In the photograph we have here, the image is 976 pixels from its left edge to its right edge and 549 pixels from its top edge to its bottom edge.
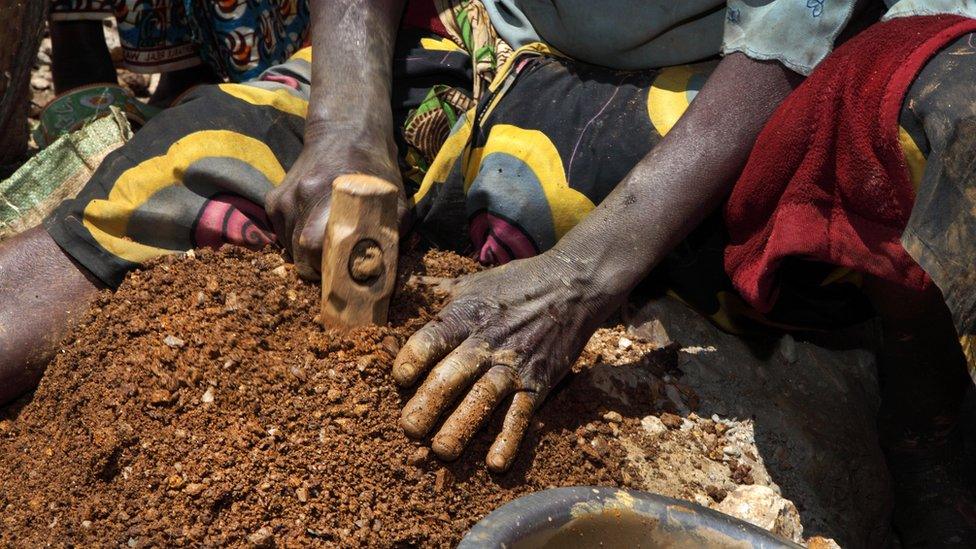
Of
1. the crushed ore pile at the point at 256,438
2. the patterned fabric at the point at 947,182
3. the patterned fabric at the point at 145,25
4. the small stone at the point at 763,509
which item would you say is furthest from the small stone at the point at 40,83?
the patterned fabric at the point at 947,182

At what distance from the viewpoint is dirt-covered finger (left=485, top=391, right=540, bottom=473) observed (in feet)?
5.53

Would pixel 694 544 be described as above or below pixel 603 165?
below

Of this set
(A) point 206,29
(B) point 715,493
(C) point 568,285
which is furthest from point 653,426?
(A) point 206,29

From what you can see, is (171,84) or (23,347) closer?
(23,347)

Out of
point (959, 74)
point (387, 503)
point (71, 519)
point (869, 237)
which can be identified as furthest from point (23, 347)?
point (959, 74)

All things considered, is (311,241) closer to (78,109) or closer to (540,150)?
(540,150)

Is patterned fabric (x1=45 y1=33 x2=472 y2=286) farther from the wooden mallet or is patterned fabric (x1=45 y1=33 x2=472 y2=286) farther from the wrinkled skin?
the wrinkled skin

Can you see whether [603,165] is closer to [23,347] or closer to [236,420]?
[236,420]

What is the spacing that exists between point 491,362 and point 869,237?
0.73m

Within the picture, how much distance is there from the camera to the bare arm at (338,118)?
193 centimetres

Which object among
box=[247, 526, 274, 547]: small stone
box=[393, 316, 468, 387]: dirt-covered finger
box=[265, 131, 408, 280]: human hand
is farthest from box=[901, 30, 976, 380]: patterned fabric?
box=[247, 526, 274, 547]: small stone

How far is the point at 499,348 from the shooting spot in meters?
1.77

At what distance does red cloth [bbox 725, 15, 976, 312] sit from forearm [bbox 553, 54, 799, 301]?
84mm

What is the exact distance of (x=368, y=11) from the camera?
234 centimetres
